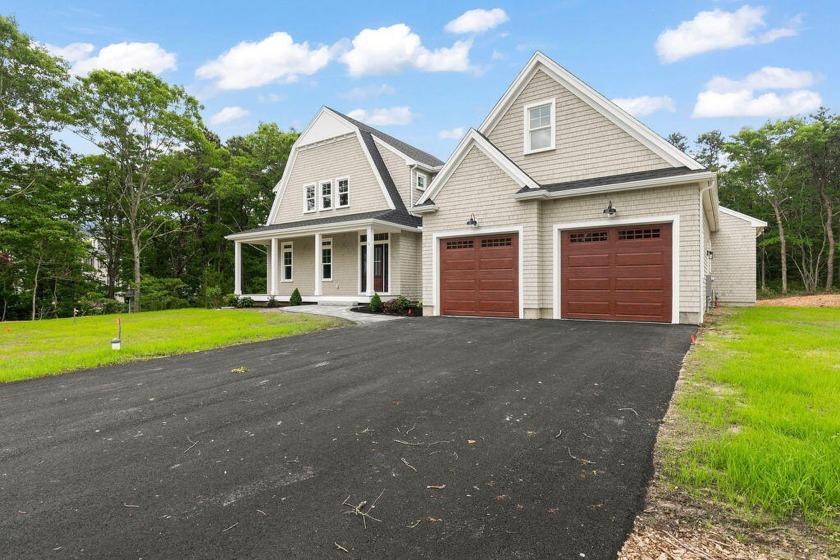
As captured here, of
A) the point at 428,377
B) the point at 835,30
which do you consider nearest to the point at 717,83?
the point at 835,30

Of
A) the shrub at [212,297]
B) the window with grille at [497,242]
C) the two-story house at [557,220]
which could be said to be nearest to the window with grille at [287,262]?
the shrub at [212,297]

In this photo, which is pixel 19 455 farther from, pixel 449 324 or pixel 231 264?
pixel 231 264

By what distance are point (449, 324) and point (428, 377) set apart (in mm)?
5417

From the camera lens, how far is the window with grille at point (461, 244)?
1270cm

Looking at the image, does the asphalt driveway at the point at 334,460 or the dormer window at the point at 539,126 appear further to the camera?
the dormer window at the point at 539,126

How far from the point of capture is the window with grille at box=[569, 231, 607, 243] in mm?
10852

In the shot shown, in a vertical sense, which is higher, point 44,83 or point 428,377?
point 44,83

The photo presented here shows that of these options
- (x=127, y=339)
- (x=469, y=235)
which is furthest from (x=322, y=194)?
(x=127, y=339)

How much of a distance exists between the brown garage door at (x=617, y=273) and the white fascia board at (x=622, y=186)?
3.29 ft

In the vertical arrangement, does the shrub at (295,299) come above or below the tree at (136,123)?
below

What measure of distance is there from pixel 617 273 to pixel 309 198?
14.9 metres

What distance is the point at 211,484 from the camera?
2645 millimetres

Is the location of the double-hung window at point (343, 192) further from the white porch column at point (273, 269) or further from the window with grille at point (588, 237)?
the window with grille at point (588, 237)

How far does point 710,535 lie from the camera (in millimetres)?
2031
